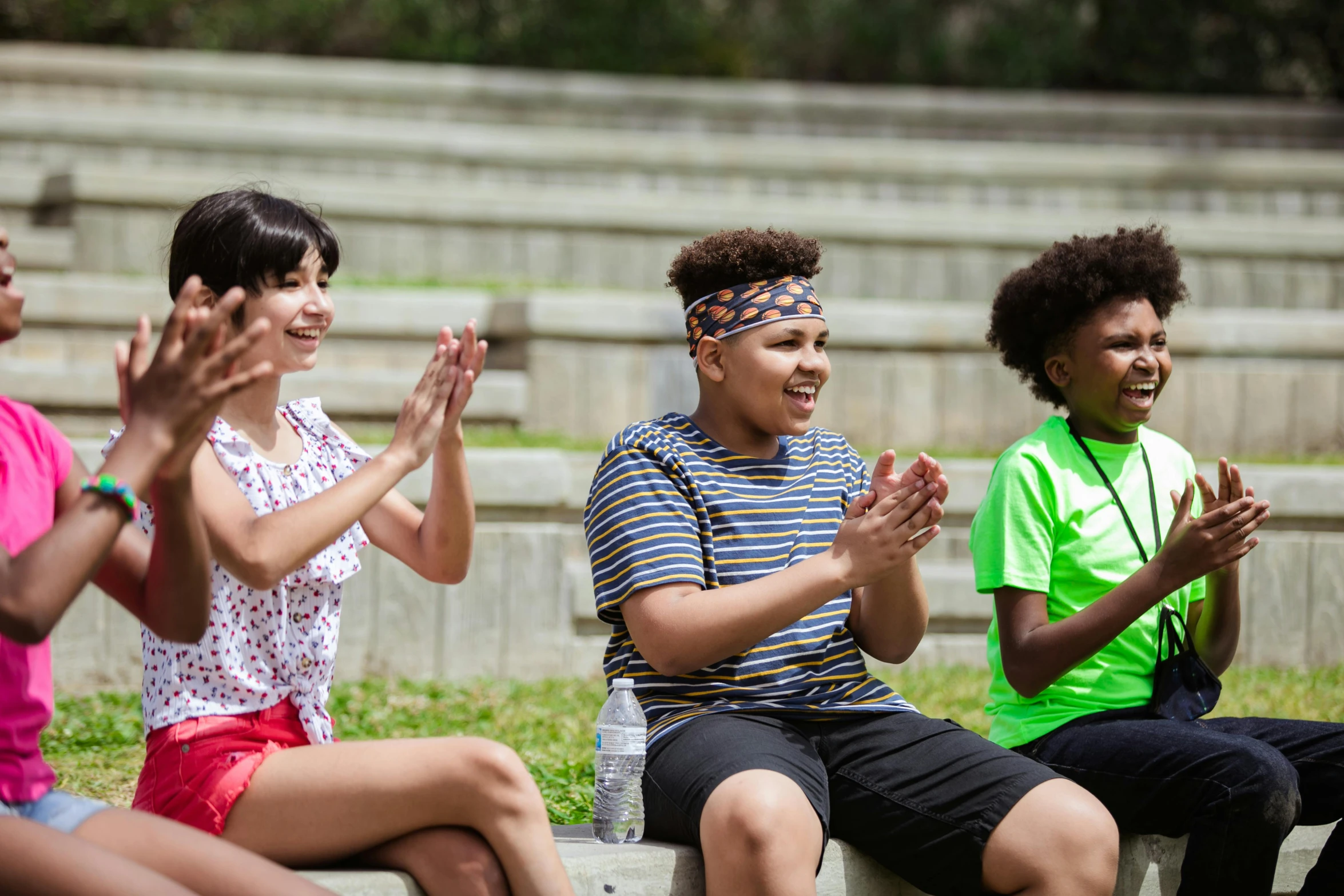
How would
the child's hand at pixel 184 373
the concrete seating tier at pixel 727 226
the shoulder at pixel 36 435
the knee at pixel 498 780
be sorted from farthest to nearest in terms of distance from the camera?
the concrete seating tier at pixel 727 226, the knee at pixel 498 780, the shoulder at pixel 36 435, the child's hand at pixel 184 373

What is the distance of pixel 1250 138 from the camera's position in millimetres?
11828

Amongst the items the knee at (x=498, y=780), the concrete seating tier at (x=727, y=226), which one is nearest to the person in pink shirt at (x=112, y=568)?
the knee at (x=498, y=780)

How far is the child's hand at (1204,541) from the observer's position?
3.02m

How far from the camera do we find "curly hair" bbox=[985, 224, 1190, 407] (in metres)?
3.56

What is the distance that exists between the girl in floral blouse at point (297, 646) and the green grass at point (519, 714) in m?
1.03

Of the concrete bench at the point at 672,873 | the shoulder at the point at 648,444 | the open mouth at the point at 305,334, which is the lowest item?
the concrete bench at the point at 672,873

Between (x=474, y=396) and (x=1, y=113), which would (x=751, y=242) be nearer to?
(x=474, y=396)

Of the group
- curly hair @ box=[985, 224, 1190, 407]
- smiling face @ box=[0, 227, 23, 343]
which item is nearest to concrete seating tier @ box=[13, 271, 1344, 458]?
curly hair @ box=[985, 224, 1190, 407]

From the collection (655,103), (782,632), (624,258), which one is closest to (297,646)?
(782,632)

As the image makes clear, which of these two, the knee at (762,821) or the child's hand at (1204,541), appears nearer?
the knee at (762,821)

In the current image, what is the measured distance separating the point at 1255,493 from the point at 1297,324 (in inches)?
68.8

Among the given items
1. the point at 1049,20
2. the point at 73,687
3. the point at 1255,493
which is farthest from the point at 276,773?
the point at 1049,20

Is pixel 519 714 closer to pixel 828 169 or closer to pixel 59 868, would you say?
pixel 59 868

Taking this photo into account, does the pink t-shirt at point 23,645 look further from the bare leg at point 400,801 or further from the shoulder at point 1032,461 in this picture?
the shoulder at point 1032,461
